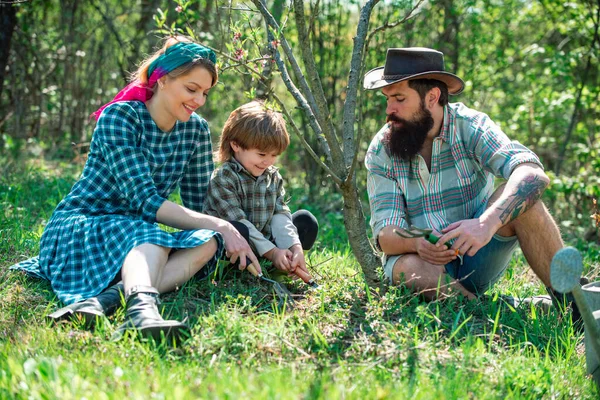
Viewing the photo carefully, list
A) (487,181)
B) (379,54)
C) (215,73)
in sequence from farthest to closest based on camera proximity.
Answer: (379,54), (487,181), (215,73)

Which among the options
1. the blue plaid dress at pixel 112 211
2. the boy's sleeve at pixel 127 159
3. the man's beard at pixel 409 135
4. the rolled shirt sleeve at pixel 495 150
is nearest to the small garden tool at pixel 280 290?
the blue plaid dress at pixel 112 211

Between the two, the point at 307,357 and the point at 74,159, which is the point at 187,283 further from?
the point at 74,159

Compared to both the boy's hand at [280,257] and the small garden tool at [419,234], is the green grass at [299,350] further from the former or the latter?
the small garden tool at [419,234]

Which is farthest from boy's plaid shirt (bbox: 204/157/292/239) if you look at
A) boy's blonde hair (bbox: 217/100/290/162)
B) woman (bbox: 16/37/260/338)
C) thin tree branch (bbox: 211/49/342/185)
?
thin tree branch (bbox: 211/49/342/185)

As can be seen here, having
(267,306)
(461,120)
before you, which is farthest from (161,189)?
(461,120)

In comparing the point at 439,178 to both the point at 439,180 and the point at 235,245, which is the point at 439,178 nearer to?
the point at 439,180

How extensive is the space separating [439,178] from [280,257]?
95 centimetres

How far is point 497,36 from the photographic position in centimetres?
845

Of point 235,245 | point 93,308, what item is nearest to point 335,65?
point 235,245

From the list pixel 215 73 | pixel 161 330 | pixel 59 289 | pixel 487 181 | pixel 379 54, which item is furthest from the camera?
pixel 379 54

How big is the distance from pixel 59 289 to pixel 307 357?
132 centimetres

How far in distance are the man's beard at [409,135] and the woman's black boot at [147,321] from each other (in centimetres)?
148

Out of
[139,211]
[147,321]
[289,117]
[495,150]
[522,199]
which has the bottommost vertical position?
[147,321]

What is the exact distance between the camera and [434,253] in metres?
3.18
